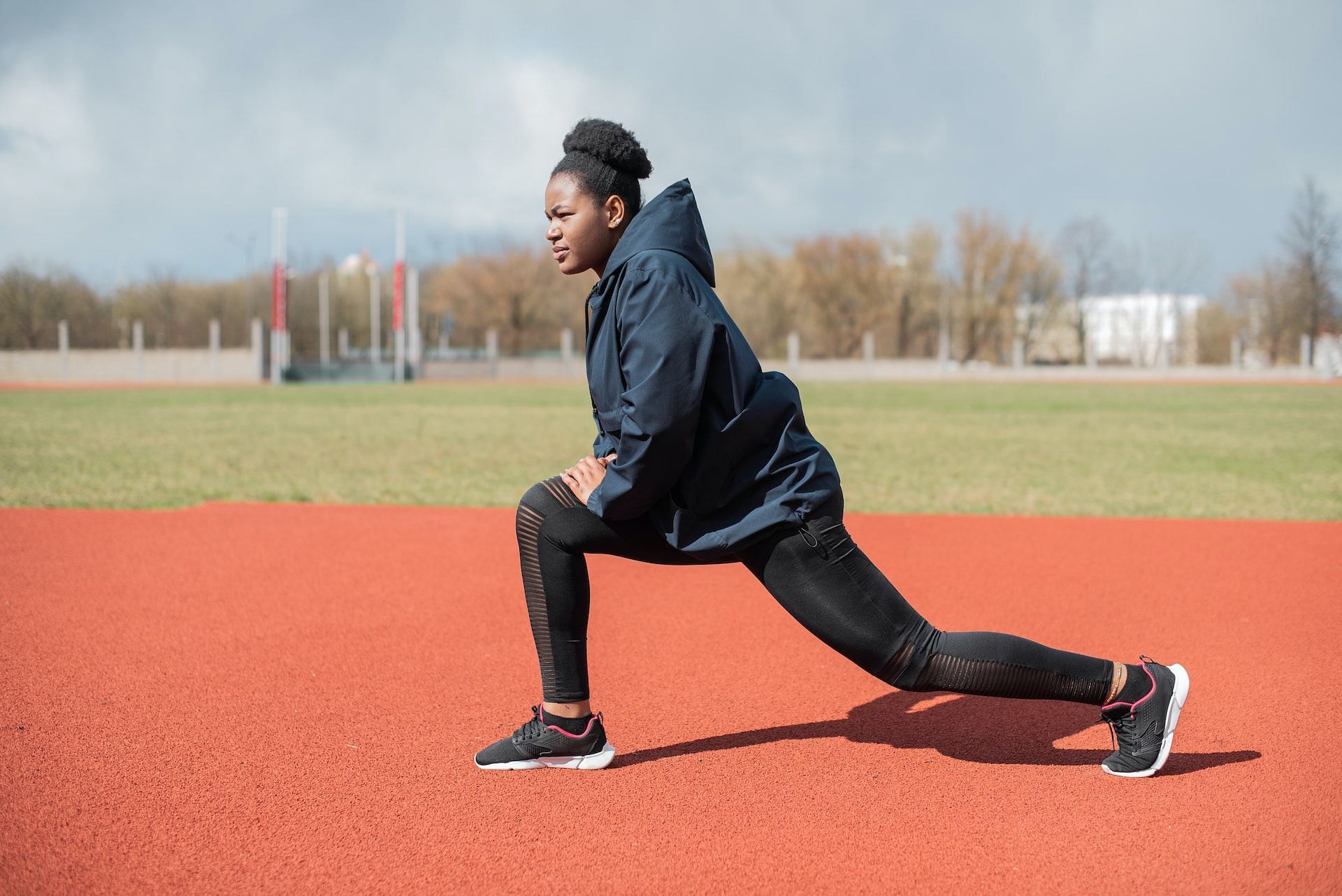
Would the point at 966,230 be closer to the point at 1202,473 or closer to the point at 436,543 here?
the point at 1202,473

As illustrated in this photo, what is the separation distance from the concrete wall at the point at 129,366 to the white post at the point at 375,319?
24.1ft

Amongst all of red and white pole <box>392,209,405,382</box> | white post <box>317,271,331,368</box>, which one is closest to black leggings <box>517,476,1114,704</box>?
red and white pole <box>392,209,405,382</box>

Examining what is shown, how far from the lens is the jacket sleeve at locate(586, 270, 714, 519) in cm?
274

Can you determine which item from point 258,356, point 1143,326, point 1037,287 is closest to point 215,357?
point 258,356

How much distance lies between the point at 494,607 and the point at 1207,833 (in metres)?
3.72

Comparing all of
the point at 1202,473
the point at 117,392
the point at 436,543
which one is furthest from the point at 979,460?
the point at 117,392

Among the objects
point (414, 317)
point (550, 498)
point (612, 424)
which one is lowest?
point (550, 498)

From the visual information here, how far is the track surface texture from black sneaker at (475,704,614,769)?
0.06 metres

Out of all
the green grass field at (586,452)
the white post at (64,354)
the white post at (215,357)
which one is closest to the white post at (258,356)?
the white post at (215,357)

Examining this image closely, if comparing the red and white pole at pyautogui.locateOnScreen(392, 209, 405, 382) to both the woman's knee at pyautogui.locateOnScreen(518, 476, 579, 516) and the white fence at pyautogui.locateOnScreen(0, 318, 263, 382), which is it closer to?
the white fence at pyautogui.locateOnScreen(0, 318, 263, 382)

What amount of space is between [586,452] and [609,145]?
40.1 ft

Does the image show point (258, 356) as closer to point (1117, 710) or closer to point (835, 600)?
point (835, 600)

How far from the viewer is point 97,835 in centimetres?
286

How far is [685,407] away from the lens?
2754mm
